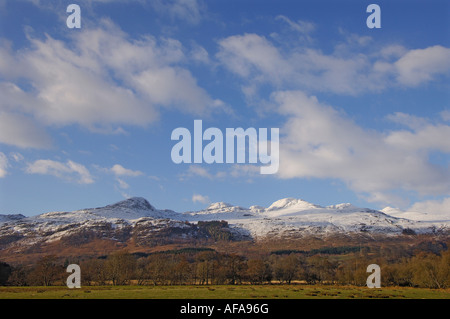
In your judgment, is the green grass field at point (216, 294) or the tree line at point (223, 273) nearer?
the green grass field at point (216, 294)

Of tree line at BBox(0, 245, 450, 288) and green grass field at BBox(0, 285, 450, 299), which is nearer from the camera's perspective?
green grass field at BBox(0, 285, 450, 299)

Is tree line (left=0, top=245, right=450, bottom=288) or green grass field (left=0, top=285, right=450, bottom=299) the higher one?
green grass field (left=0, top=285, right=450, bottom=299)

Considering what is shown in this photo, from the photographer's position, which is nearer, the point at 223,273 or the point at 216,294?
the point at 216,294

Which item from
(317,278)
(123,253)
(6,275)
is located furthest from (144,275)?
(317,278)

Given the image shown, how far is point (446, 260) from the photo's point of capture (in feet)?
384

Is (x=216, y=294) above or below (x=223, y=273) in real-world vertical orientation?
above

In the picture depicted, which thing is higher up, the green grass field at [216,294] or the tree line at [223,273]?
the green grass field at [216,294]

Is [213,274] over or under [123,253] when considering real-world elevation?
under

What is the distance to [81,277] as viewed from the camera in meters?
A: 138

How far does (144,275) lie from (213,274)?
30.6 meters
